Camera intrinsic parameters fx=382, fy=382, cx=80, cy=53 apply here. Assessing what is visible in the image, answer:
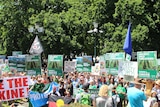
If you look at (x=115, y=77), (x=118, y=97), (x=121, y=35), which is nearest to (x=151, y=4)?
(x=121, y=35)

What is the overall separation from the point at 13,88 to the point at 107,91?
230 centimetres

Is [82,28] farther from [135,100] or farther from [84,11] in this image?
[135,100]

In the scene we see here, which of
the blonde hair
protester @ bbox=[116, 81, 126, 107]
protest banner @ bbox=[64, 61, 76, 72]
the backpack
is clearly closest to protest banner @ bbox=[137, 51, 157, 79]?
protester @ bbox=[116, 81, 126, 107]

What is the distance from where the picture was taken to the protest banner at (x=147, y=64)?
13.5 m

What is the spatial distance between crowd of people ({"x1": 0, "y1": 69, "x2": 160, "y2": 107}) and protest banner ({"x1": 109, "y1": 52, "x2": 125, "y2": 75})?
41 cm

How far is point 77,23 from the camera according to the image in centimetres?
4622

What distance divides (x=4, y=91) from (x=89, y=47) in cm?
3989

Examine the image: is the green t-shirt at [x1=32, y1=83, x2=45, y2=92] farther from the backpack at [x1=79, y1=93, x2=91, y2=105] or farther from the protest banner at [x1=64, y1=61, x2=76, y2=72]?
the protest banner at [x1=64, y1=61, x2=76, y2=72]

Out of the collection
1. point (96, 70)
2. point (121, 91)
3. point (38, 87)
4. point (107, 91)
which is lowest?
point (121, 91)

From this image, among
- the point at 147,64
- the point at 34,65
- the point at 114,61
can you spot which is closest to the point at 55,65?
the point at 34,65

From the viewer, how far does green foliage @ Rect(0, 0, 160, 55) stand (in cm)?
3850

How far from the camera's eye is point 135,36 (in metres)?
37.2

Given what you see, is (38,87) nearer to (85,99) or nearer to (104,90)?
(85,99)

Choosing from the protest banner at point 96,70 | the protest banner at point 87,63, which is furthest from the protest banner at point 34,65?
the protest banner at point 87,63
